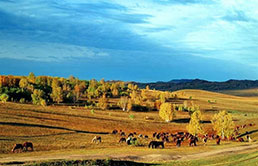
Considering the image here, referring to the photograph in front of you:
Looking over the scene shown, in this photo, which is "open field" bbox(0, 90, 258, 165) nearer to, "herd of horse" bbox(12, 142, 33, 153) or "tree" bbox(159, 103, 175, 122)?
"herd of horse" bbox(12, 142, 33, 153)

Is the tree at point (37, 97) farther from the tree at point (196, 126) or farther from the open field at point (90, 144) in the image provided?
the tree at point (196, 126)

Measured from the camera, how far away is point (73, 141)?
44281 mm

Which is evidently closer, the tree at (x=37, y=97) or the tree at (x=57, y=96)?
the tree at (x=37, y=97)

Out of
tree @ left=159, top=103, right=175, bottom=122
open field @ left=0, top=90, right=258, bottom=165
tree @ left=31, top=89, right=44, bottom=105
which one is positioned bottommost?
open field @ left=0, top=90, right=258, bottom=165

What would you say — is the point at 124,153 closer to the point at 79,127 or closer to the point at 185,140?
the point at 185,140

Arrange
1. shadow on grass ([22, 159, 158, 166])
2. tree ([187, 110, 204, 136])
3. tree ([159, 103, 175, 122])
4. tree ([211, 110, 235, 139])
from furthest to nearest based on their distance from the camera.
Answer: tree ([159, 103, 175, 122]), tree ([187, 110, 204, 136]), tree ([211, 110, 235, 139]), shadow on grass ([22, 159, 158, 166])

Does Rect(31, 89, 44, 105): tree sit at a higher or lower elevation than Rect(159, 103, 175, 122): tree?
higher

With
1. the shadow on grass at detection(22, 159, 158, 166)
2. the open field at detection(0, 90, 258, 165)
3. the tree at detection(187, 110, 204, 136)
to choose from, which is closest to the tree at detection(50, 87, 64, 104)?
the open field at detection(0, 90, 258, 165)

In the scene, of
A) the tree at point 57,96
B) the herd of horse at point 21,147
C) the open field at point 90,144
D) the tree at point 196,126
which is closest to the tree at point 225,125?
the tree at point 196,126

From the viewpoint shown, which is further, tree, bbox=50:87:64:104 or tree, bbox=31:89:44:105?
tree, bbox=50:87:64:104

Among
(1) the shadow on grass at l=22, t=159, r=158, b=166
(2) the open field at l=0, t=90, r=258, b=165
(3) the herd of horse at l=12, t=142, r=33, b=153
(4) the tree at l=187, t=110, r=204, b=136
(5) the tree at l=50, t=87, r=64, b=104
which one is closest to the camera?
(1) the shadow on grass at l=22, t=159, r=158, b=166

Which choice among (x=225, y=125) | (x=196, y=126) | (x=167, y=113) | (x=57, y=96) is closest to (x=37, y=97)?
(x=57, y=96)

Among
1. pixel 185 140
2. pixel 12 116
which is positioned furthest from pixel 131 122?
pixel 12 116

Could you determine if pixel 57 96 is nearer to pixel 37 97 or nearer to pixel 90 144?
pixel 37 97
